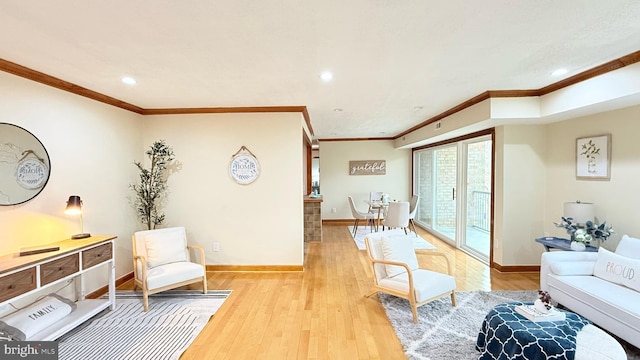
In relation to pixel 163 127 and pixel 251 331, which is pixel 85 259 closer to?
pixel 251 331

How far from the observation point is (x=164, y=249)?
345 cm

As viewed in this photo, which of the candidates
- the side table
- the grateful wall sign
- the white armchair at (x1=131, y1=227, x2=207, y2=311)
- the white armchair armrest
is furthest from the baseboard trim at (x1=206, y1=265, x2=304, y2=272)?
the grateful wall sign

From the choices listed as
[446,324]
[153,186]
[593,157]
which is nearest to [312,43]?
[446,324]

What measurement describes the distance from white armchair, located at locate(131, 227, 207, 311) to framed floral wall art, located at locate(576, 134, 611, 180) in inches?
190

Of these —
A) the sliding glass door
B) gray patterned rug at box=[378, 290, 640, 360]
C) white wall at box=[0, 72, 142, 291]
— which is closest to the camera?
gray patterned rug at box=[378, 290, 640, 360]

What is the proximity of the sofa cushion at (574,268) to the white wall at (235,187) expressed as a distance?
302 centimetres

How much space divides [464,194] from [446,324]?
3.10m

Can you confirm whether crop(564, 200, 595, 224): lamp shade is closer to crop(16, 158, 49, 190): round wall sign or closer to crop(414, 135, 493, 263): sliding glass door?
crop(414, 135, 493, 263): sliding glass door

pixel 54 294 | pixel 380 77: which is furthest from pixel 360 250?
pixel 54 294

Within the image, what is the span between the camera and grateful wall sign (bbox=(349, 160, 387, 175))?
314 inches

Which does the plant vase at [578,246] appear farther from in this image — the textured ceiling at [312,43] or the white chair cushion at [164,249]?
the white chair cushion at [164,249]

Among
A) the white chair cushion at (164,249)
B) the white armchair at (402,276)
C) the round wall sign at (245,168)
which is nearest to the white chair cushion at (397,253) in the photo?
the white armchair at (402,276)

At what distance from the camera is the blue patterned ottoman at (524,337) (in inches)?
68.9

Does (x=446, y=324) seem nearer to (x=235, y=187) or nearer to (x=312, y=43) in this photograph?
(x=312, y=43)
